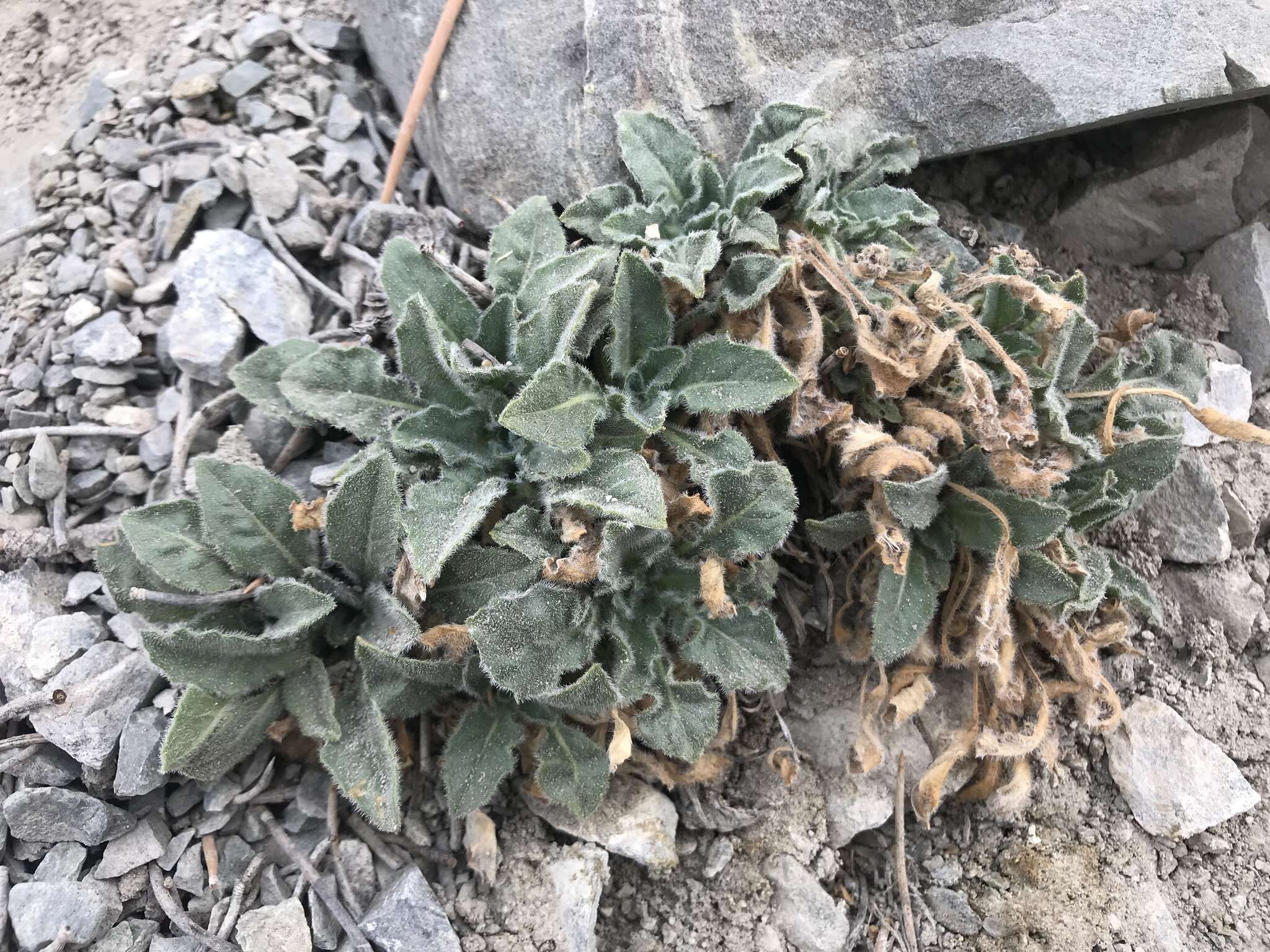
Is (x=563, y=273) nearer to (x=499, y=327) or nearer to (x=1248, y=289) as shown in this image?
(x=499, y=327)

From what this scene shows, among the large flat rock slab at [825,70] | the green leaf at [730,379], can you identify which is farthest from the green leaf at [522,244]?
the green leaf at [730,379]

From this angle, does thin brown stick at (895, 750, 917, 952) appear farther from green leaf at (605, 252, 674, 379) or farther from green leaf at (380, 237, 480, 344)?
green leaf at (380, 237, 480, 344)

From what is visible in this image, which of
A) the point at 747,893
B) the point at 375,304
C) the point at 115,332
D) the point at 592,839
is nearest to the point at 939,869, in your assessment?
the point at 747,893

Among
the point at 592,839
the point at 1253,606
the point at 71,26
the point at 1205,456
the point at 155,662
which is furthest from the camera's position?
the point at 71,26

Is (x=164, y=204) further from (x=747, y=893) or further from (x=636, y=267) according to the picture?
(x=747, y=893)

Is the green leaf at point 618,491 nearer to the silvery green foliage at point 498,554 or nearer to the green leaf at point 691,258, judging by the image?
the silvery green foliage at point 498,554

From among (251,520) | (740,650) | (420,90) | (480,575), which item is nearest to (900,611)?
(740,650)

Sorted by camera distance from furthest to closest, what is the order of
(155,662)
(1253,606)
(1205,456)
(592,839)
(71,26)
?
(71,26)
(1205,456)
(1253,606)
(592,839)
(155,662)
